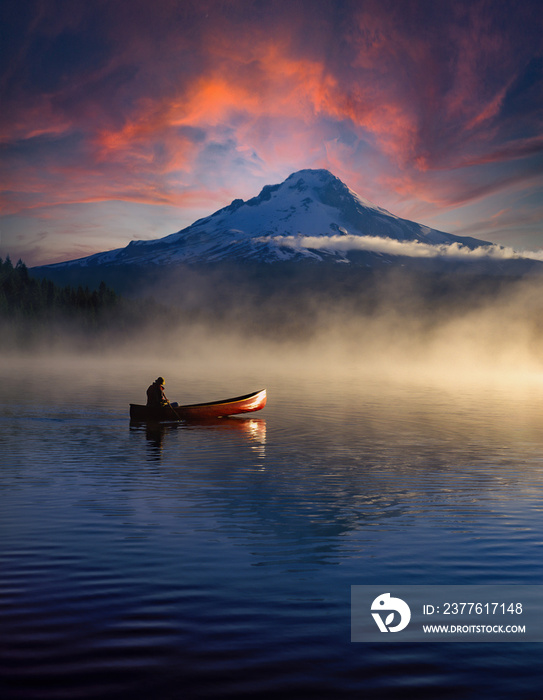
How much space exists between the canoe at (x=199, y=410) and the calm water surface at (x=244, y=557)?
4.37 meters

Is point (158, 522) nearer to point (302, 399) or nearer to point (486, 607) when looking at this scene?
point (486, 607)

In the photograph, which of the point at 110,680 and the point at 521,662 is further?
the point at 521,662

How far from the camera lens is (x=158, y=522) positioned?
18.5 m

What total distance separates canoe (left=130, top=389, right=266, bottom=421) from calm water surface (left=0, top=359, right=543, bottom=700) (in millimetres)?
4372

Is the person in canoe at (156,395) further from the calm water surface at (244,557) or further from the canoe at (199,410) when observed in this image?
the calm water surface at (244,557)

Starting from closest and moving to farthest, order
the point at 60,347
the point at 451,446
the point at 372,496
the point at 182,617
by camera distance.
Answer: the point at 182,617
the point at 372,496
the point at 451,446
the point at 60,347

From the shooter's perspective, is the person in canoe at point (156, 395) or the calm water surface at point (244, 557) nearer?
the calm water surface at point (244, 557)

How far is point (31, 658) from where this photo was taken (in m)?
9.77

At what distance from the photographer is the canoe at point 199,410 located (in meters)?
→ 43.0

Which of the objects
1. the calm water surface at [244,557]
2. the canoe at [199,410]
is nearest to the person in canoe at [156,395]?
the canoe at [199,410]

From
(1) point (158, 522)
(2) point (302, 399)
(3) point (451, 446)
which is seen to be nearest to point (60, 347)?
(2) point (302, 399)

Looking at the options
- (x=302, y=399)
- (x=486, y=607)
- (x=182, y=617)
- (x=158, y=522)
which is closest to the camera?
(x=182, y=617)

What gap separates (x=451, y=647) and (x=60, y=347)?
192592 millimetres

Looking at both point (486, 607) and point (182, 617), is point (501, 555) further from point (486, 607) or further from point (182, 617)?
point (182, 617)
